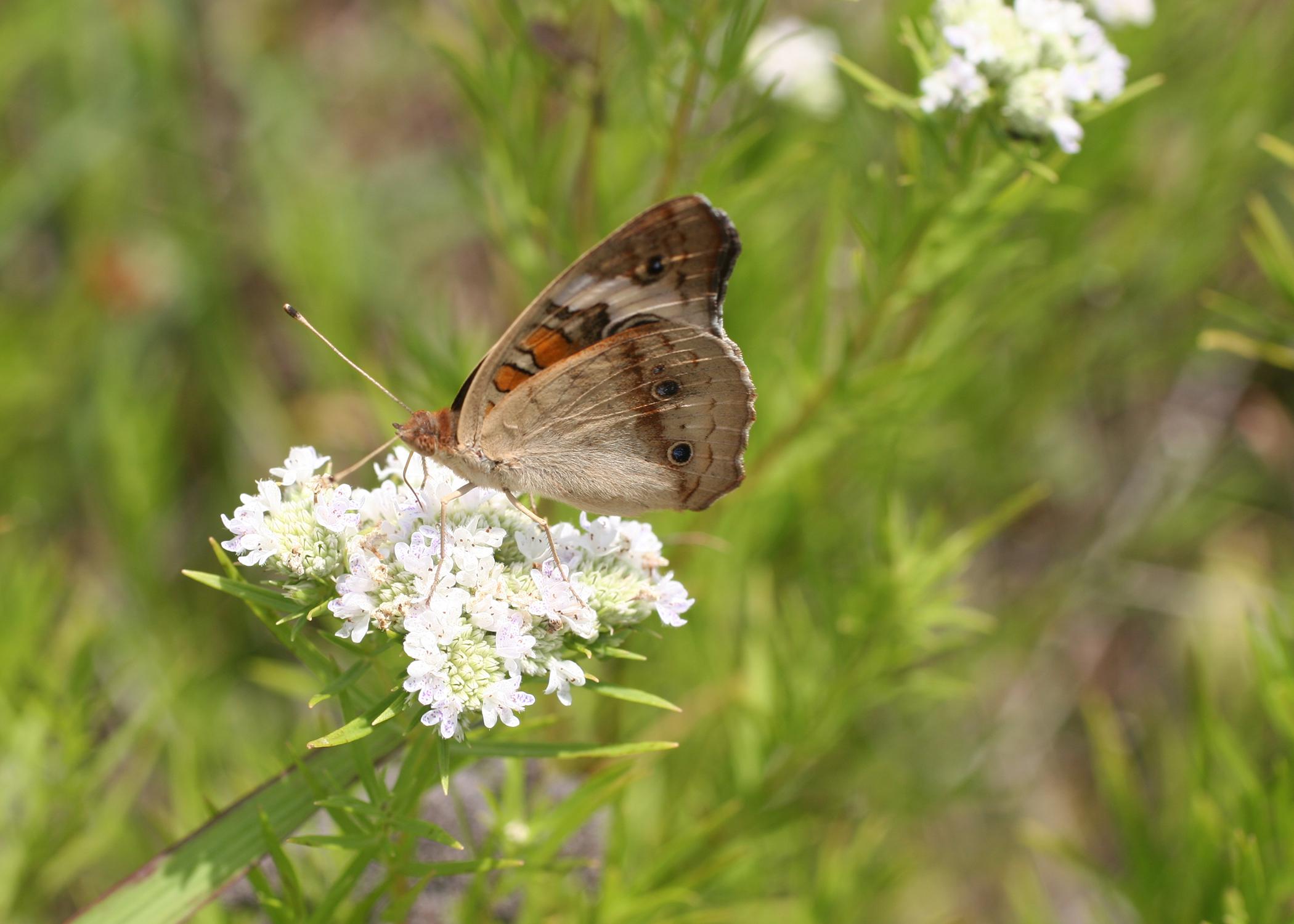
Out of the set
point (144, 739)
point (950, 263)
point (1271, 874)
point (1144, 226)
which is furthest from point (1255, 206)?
point (144, 739)

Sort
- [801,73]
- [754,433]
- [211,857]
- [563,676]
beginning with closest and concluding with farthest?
1. [563,676]
2. [211,857]
3. [754,433]
4. [801,73]

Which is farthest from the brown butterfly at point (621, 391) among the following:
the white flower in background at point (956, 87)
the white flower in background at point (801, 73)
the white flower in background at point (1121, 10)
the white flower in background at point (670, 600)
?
the white flower in background at point (801, 73)

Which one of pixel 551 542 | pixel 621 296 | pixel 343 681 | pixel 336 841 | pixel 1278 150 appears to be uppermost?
pixel 1278 150

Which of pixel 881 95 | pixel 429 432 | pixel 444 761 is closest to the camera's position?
pixel 444 761

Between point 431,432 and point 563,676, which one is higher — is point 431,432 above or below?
above

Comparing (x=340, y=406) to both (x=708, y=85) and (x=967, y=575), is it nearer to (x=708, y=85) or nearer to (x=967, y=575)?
(x=708, y=85)

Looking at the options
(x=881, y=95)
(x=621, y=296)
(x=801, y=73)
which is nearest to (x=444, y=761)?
(x=621, y=296)

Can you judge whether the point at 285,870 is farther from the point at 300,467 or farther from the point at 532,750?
the point at 300,467
